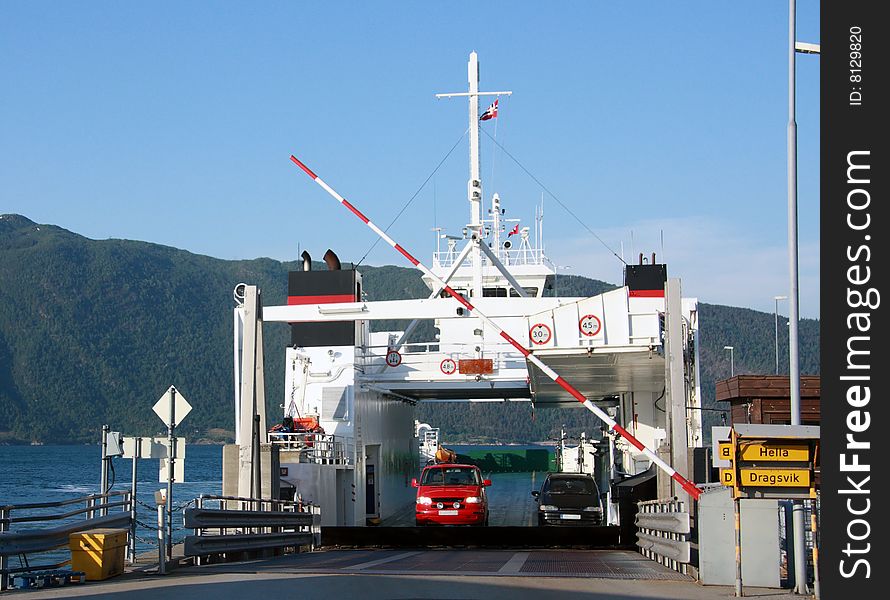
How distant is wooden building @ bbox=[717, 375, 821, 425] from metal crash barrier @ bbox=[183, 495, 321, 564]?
9.12 metres

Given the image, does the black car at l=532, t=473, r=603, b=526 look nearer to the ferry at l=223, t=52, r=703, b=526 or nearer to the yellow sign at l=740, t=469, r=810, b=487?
the ferry at l=223, t=52, r=703, b=526

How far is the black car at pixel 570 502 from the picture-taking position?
26750mm

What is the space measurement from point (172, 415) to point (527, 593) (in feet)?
24.2

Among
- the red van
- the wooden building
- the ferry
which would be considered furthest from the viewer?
the red van

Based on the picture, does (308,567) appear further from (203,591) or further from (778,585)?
(778,585)

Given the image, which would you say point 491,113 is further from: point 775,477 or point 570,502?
point 775,477

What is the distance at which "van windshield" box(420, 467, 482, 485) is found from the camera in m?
27.4

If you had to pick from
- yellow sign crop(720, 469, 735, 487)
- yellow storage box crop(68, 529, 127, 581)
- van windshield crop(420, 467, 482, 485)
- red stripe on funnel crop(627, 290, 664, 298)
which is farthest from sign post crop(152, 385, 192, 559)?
red stripe on funnel crop(627, 290, 664, 298)

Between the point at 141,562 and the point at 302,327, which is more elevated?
the point at 302,327

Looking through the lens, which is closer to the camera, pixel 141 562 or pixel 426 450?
pixel 141 562

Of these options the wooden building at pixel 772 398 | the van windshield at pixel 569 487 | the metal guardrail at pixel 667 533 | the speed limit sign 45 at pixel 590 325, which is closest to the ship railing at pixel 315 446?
the van windshield at pixel 569 487

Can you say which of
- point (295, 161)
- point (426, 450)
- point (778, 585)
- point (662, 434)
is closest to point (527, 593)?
point (778, 585)

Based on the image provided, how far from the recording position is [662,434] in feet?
104
